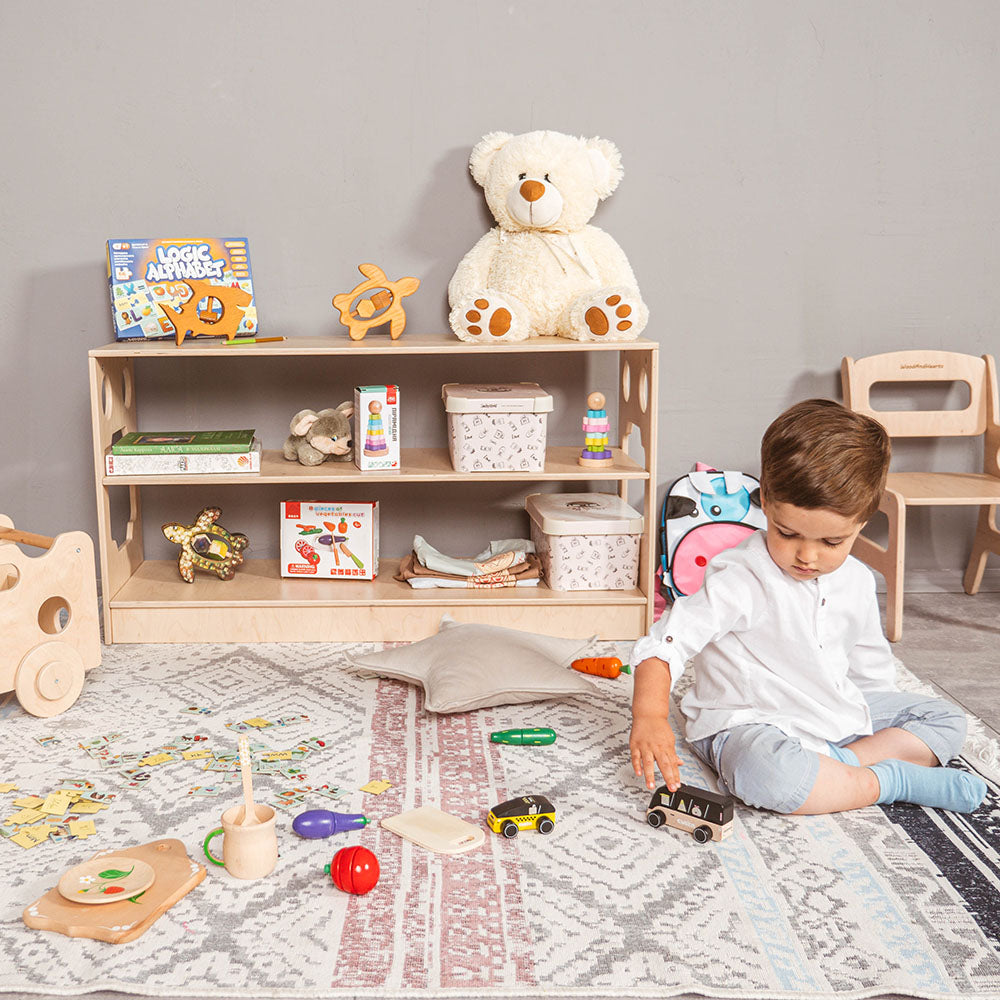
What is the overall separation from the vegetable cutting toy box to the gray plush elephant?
12cm

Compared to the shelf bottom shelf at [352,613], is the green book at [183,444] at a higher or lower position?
higher

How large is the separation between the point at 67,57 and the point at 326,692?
66.3 inches

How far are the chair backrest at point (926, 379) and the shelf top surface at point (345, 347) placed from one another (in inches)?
26.4

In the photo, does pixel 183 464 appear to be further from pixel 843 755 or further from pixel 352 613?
pixel 843 755

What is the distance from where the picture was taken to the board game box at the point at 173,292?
99.3 inches

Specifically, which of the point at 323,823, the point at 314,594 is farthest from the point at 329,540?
the point at 323,823

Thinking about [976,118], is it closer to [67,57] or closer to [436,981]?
[67,57]

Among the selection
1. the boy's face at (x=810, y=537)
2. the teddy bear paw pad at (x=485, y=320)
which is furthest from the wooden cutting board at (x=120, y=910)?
the teddy bear paw pad at (x=485, y=320)

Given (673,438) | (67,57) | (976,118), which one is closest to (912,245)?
(976,118)

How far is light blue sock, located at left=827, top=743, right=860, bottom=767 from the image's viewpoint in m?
1.71

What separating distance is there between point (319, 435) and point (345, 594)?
1.26 feet

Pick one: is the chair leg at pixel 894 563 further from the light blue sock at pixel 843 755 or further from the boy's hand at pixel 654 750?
the boy's hand at pixel 654 750

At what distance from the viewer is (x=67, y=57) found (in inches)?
102

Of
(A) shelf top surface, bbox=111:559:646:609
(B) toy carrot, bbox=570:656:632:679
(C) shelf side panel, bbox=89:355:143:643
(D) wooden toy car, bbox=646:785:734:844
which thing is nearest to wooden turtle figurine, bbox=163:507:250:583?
A: (A) shelf top surface, bbox=111:559:646:609
